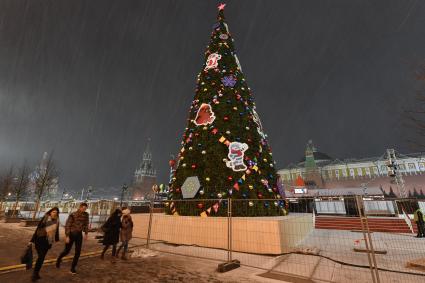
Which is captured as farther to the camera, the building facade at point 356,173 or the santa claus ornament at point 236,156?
the building facade at point 356,173

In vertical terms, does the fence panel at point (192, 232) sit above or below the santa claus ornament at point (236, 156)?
below

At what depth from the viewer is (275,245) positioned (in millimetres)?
7402

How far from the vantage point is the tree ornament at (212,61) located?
12.2m

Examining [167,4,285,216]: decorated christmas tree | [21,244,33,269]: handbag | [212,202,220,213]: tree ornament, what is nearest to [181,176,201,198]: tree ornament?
[167,4,285,216]: decorated christmas tree

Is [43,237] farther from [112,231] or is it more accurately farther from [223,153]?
[223,153]

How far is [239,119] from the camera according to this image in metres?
10.7

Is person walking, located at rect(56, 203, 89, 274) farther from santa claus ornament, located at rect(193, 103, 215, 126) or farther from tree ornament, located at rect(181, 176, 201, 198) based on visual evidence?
santa claus ornament, located at rect(193, 103, 215, 126)

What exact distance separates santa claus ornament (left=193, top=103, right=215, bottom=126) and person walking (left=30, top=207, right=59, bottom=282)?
7351mm

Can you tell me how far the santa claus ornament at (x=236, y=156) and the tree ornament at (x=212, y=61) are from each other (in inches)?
200

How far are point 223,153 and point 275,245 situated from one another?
4367mm

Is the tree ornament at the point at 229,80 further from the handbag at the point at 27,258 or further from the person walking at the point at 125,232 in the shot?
the handbag at the point at 27,258

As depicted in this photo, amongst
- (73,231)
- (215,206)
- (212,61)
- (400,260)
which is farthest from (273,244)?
(212,61)

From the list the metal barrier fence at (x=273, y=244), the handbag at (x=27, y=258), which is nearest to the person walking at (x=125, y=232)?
the metal barrier fence at (x=273, y=244)

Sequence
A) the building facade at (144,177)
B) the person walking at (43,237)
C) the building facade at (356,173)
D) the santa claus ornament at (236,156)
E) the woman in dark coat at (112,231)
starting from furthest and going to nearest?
the building facade at (144,177)
the building facade at (356,173)
the santa claus ornament at (236,156)
the woman in dark coat at (112,231)
the person walking at (43,237)
